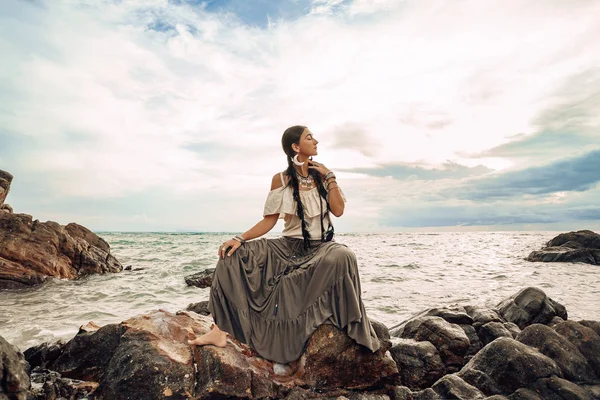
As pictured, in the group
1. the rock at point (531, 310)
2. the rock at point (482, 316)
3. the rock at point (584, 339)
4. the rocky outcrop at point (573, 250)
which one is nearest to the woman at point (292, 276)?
the rock at point (584, 339)

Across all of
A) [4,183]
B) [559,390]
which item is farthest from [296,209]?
[4,183]

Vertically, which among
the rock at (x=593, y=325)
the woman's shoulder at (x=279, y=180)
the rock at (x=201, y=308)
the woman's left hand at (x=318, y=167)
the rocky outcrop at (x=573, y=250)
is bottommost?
the rock at (x=201, y=308)

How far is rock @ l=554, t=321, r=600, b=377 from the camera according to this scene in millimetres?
5074

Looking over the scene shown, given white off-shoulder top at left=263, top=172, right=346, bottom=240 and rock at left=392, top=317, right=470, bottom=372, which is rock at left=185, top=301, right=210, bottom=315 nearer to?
white off-shoulder top at left=263, top=172, right=346, bottom=240

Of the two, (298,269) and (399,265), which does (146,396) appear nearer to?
(298,269)

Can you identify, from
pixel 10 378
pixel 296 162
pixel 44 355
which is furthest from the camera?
pixel 44 355

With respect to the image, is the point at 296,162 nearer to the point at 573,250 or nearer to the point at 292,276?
the point at 292,276

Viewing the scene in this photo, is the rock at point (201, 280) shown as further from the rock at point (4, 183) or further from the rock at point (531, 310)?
the rock at point (531, 310)

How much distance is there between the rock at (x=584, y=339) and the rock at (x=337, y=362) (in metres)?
2.82

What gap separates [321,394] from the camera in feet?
14.2

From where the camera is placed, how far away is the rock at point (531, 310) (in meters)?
7.69

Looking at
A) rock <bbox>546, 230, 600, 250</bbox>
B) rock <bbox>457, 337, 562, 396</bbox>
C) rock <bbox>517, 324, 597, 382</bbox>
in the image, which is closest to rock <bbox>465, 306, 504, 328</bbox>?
rock <bbox>517, 324, 597, 382</bbox>

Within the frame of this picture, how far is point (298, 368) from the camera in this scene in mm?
4504

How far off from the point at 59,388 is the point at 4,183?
1555 cm
